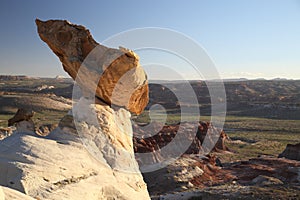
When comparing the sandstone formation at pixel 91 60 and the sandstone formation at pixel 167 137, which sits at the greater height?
the sandstone formation at pixel 91 60

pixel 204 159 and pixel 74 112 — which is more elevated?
pixel 74 112

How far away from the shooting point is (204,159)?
82.6 ft

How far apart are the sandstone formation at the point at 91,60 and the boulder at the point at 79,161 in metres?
0.54

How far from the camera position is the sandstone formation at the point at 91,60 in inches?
311

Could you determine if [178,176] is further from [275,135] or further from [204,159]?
[275,135]

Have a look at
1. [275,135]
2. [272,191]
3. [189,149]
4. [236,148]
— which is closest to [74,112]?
[272,191]

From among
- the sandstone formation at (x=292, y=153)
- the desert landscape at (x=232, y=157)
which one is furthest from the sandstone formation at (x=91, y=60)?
the sandstone formation at (x=292, y=153)

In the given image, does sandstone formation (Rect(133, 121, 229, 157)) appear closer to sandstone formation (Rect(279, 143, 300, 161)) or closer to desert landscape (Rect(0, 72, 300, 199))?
desert landscape (Rect(0, 72, 300, 199))

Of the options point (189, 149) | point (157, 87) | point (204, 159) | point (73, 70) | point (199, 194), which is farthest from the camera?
point (157, 87)

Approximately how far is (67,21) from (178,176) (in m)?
13.6

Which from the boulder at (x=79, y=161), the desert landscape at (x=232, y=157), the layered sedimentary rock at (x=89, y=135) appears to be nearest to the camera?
the boulder at (x=79, y=161)

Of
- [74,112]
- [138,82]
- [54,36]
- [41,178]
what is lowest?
[41,178]

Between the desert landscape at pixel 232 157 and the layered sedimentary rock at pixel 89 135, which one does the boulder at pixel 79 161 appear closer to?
the layered sedimentary rock at pixel 89 135

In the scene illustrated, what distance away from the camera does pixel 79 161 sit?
620 cm
